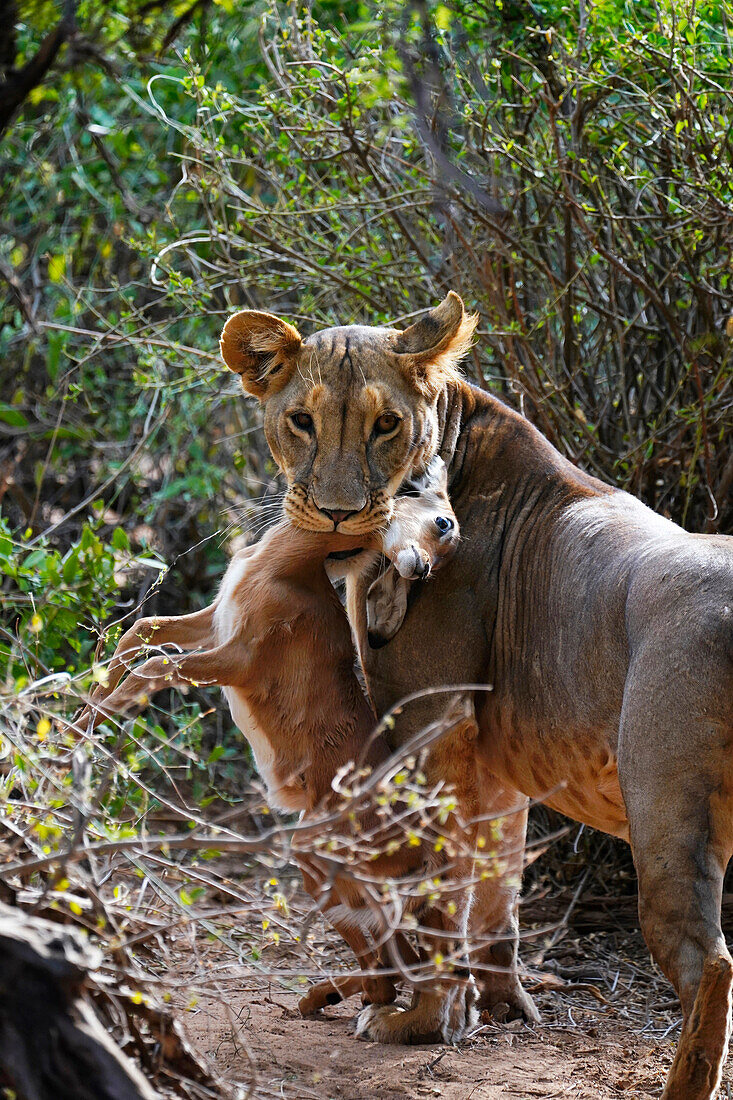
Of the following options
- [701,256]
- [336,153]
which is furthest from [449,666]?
[336,153]

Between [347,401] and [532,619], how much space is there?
2.97 feet

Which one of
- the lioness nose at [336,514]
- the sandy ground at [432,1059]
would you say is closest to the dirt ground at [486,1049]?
the sandy ground at [432,1059]

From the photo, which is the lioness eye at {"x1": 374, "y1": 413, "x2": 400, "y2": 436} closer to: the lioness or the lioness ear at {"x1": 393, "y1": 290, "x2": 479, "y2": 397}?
the lioness

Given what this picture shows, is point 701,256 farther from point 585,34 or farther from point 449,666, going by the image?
point 449,666

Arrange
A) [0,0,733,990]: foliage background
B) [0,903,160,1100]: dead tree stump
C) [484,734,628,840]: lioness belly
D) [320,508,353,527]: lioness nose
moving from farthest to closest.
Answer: [0,0,733,990]: foliage background < [320,508,353,527]: lioness nose < [484,734,628,840]: lioness belly < [0,903,160,1100]: dead tree stump

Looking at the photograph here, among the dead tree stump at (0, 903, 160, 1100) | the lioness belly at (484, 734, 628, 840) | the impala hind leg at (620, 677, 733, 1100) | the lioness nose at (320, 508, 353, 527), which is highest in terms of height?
the dead tree stump at (0, 903, 160, 1100)

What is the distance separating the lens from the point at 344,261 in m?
5.85

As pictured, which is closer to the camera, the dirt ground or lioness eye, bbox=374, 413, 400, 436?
the dirt ground

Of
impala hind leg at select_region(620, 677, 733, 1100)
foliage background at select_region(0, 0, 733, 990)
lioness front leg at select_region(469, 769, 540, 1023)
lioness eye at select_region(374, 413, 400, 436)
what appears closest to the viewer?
impala hind leg at select_region(620, 677, 733, 1100)

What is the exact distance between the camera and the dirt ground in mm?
3656

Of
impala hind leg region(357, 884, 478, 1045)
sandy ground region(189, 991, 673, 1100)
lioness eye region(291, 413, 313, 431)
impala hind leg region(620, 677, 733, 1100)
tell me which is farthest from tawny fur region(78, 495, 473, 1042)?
impala hind leg region(620, 677, 733, 1100)

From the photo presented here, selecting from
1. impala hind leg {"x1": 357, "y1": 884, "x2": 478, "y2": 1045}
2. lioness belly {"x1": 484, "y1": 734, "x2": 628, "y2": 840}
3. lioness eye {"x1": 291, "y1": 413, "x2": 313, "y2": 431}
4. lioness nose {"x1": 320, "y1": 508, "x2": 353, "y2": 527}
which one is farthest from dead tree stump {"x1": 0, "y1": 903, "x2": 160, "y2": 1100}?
lioness eye {"x1": 291, "y1": 413, "x2": 313, "y2": 431}

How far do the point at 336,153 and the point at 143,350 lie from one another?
1250 mm

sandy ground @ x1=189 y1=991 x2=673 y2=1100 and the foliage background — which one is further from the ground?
the foliage background
